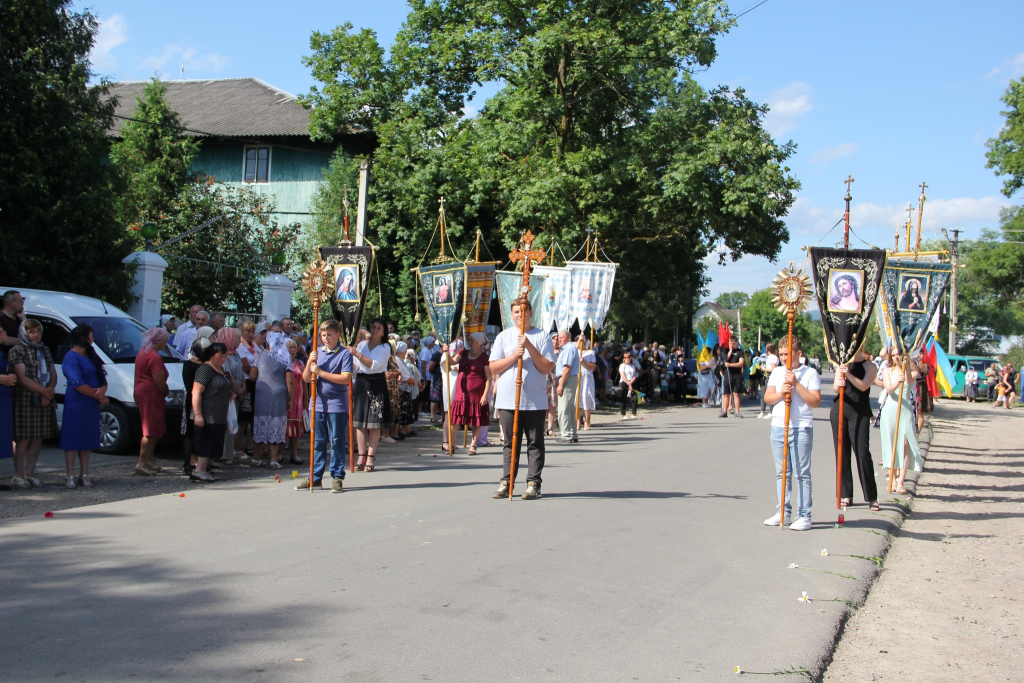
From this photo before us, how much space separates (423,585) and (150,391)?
5954 mm

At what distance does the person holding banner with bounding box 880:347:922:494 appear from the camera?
423 inches

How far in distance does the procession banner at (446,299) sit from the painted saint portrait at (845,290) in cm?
609

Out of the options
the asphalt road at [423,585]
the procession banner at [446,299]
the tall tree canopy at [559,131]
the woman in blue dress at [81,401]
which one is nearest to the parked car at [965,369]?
the tall tree canopy at [559,131]

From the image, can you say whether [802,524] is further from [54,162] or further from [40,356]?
[54,162]

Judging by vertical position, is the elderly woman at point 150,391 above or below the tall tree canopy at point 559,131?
below

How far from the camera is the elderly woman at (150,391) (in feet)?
34.2

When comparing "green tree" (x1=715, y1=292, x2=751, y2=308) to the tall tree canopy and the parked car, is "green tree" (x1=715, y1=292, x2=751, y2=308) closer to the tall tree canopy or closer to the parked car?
the parked car

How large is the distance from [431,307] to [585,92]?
15430mm

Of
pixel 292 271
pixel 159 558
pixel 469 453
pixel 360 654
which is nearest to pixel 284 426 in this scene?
pixel 469 453

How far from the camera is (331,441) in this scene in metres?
9.62

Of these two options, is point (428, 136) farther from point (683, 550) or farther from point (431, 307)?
point (683, 550)

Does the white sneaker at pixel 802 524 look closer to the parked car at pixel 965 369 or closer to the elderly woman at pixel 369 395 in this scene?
the elderly woman at pixel 369 395

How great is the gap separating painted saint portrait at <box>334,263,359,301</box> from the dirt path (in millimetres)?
Result: 6560

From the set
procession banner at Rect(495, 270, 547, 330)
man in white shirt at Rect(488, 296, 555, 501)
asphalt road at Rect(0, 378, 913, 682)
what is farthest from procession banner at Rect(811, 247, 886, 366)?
procession banner at Rect(495, 270, 547, 330)
